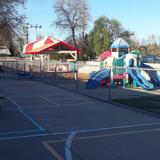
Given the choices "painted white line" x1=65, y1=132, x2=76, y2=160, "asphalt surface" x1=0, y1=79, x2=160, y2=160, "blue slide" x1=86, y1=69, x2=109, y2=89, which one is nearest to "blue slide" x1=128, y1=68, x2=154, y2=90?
"blue slide" x1=86, y1=69, x2=109, y2=89

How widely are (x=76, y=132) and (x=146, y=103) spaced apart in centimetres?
688

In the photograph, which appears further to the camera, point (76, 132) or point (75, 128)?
point (75, 128)

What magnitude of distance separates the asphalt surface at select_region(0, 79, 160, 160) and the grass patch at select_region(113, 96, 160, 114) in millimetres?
674

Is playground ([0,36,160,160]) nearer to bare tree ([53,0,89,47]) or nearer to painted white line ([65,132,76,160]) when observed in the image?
painted white line ([65,132,76,160])

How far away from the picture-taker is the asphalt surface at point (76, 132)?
9469 mm

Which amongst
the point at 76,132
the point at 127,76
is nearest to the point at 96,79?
the point at 127,76

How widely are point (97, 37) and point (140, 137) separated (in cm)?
7090

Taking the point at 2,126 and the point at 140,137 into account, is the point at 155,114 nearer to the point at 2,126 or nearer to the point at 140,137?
the point at 140,137

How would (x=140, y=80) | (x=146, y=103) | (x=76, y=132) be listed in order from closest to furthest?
(x=76, y=132), (x=146, y=103), (x=140, y=80)

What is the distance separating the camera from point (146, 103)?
18.1m

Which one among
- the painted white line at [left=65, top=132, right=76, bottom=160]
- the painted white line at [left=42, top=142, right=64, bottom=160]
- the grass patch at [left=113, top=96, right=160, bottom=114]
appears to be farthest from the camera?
the grass patch at [left=113, top=96, right=160, bottom=114]

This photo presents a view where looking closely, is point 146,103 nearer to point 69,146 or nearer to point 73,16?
point 69,146

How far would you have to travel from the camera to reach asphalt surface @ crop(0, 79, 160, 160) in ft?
31.1

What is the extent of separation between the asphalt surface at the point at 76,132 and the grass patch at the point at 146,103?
0.67m
